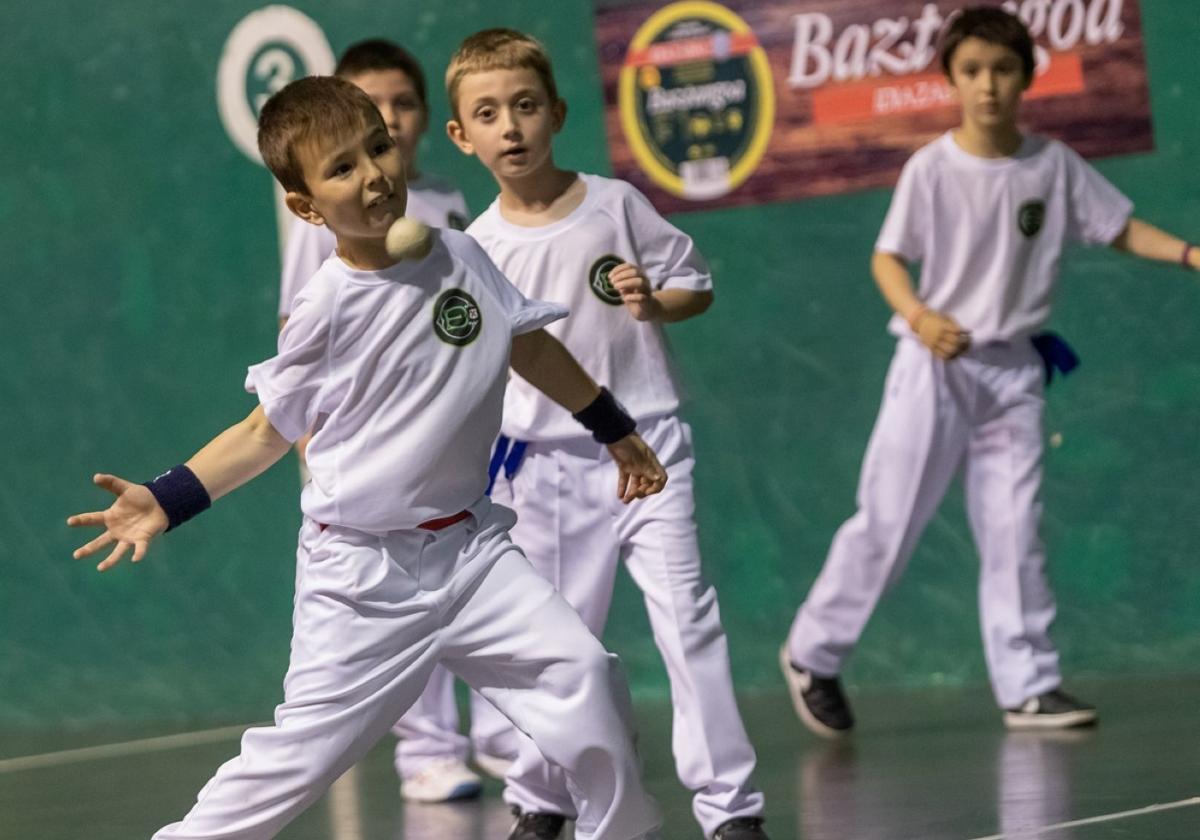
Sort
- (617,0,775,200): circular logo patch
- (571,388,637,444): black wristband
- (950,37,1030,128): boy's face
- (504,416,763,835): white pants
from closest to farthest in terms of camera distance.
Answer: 1. (571,388,637,444): black wristband
2. (504,416,763,835): white pants
3. (950,37,1030,128): boy's face
4. (617,0,775,200): circular logo patch

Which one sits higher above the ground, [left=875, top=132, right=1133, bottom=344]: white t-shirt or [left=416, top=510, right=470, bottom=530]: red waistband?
[left=875, top=132, right=1133, bottom=344]: white t-shirt

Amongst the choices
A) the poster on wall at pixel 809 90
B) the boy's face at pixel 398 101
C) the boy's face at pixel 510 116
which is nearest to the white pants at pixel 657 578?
the boy's face at pixel 510 116

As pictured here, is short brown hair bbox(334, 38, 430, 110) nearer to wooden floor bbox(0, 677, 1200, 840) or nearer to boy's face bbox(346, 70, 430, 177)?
boy's face bbox(346, 70, 430, 177)

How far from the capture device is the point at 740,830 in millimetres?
3945

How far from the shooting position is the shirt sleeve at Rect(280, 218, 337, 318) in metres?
4.95

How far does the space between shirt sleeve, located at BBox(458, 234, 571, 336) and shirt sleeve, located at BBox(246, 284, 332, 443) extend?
0.91ft

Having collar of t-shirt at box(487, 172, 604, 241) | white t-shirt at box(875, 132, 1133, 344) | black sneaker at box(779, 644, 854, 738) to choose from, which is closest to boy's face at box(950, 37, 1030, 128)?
white t-shirt at box(875, 132, 1133, 344)

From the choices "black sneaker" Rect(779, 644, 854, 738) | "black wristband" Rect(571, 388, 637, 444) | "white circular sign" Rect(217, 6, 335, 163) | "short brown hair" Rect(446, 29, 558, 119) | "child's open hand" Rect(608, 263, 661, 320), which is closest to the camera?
"black wristband" Rect(571, 388, 637, 444)

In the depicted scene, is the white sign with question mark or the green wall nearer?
the green wall

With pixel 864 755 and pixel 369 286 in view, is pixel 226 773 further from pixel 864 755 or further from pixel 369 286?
pixel 864 755

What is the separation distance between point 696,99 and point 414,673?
316 cm

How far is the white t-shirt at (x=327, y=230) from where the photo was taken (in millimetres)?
4957

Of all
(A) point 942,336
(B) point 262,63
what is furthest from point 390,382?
(B) point 262,63

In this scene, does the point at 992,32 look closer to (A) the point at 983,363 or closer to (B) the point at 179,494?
(A) the point at 983,363
